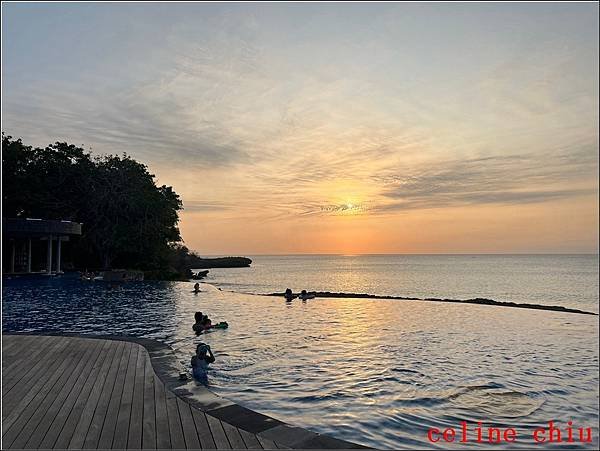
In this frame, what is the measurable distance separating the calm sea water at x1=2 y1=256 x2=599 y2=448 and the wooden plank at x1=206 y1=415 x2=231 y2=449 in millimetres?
1979

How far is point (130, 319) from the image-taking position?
56.3ft

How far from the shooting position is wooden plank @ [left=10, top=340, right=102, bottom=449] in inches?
203

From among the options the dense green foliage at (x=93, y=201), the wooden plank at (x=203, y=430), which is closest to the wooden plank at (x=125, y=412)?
the wooden plank at (x=203, y=430)

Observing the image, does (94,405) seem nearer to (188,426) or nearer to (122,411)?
(122,411)

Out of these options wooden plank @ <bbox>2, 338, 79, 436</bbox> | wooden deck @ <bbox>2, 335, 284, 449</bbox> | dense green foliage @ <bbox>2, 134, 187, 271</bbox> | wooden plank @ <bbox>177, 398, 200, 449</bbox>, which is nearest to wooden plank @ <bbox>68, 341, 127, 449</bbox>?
wooden deck @ <bbox>2, 335, 284, 449</bbox>

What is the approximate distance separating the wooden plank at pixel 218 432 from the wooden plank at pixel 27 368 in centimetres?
300

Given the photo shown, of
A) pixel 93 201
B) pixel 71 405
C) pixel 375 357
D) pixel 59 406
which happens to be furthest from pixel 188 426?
pixel 93 201

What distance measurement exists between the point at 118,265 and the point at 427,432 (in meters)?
47.2

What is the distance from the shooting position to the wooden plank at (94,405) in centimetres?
509

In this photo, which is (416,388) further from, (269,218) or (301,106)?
(269,218)

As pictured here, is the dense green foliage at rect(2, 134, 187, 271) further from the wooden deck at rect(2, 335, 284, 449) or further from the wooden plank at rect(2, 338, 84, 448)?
the wooden plank at rect(2, 338, 84, 448)

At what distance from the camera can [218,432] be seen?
17.3 ft

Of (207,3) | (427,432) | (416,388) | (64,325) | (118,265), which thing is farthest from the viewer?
(118,265)

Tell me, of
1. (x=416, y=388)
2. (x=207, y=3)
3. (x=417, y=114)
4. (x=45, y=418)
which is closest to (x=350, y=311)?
(x=417, y=114)
